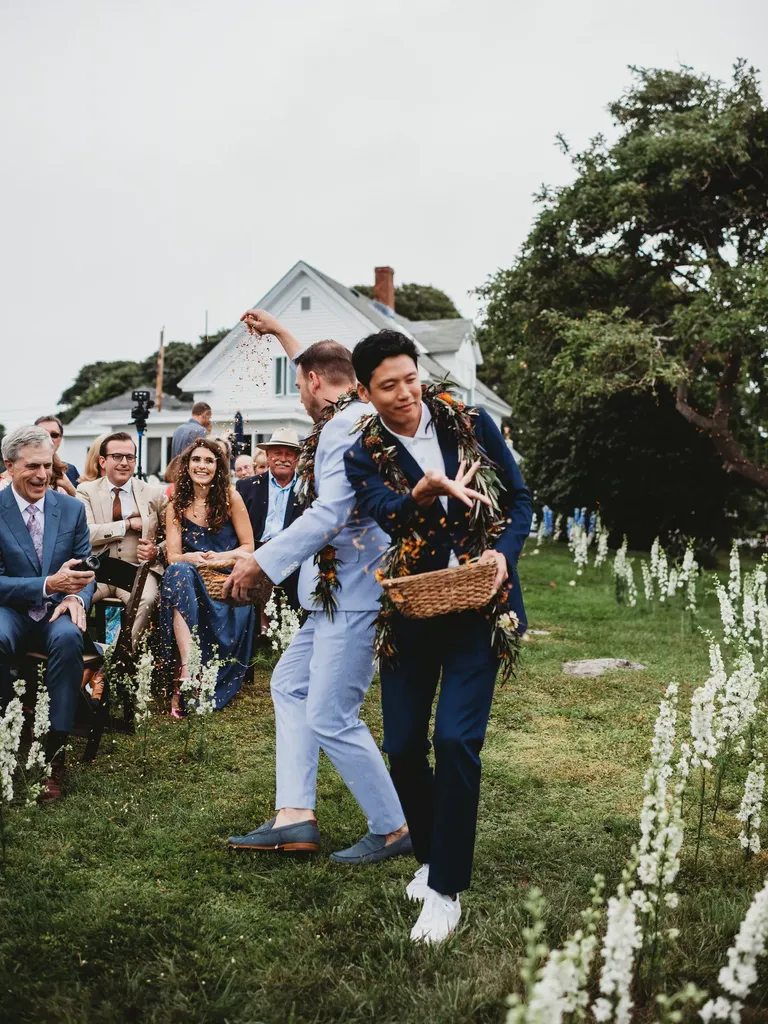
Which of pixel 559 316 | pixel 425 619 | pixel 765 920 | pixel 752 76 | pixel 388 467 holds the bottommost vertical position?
pixel 765 920

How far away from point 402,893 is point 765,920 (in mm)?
1895

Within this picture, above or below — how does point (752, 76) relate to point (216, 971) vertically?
above

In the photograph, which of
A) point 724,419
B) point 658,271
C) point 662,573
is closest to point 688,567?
point 662,573

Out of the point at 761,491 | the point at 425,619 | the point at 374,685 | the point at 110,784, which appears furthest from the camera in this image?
the point at 761,491

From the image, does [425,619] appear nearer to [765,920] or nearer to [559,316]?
[765,920]

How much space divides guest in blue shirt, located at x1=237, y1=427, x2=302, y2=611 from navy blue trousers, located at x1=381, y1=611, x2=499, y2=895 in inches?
175

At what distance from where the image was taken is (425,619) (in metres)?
3.60

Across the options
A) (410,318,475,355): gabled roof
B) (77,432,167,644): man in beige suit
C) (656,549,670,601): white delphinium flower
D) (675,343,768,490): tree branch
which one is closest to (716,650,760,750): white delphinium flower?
(77,432,167,644): man in beige suit

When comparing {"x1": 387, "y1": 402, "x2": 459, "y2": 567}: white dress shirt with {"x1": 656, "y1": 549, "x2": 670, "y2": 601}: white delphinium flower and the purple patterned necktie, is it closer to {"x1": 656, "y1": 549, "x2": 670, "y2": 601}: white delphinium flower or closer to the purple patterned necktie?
the purple patterned necktie

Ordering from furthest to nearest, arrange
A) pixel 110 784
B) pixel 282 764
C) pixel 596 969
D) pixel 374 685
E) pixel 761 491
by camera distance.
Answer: pixel 761 491, pixel 374 685, pixel 110 784, pixel 282 764, pixel 596 969

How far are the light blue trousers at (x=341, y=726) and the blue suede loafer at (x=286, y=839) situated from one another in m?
0.12

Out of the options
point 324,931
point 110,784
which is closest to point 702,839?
point 324,931

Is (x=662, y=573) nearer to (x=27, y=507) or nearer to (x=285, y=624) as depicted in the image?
(x=285, y=624)

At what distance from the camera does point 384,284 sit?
44.8 meters
